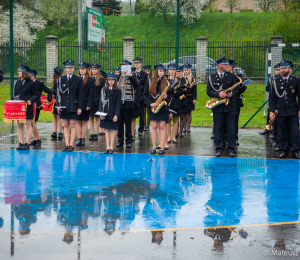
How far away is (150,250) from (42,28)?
43.7 meters


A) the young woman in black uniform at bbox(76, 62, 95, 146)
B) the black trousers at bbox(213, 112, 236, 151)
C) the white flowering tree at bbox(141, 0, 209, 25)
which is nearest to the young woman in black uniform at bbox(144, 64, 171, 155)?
the black trousers at bbox(213, 112, 236, 151)

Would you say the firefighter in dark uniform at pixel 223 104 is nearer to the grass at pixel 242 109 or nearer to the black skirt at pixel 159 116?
the black skirt at pixel 159 116

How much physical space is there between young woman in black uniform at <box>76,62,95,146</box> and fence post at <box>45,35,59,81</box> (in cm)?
1417

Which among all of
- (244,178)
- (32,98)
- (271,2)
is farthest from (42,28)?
(244,178)

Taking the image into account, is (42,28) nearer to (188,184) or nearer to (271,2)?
(271,2)

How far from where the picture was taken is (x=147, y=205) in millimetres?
A: 6117

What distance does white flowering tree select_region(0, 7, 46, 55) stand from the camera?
124 feet

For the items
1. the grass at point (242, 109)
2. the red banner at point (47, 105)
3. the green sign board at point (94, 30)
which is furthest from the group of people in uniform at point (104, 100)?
the green sign board at point (94, 30)

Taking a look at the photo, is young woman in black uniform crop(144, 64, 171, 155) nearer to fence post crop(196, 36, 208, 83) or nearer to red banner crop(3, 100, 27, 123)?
red banner crop(3, 100, 27, 123)

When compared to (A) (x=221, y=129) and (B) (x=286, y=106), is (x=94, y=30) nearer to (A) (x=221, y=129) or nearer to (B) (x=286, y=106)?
(A) (x=221, y=129)

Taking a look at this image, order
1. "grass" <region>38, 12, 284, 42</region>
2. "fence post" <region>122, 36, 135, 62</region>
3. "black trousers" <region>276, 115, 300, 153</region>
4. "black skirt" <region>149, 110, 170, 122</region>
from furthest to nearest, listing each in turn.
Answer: "grass" <region>38, 12, 284, 42</region>
"fence post" <region>122, 36, 135, 62</region>
"black skirt" <region>149, 110, 170, 122</region>
"black trousers" <region>276, 115, 300, 153</region>

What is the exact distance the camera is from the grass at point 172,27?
40.9 metres

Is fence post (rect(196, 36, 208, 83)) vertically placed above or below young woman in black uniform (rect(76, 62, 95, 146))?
above

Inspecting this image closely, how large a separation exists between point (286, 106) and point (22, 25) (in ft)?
117
